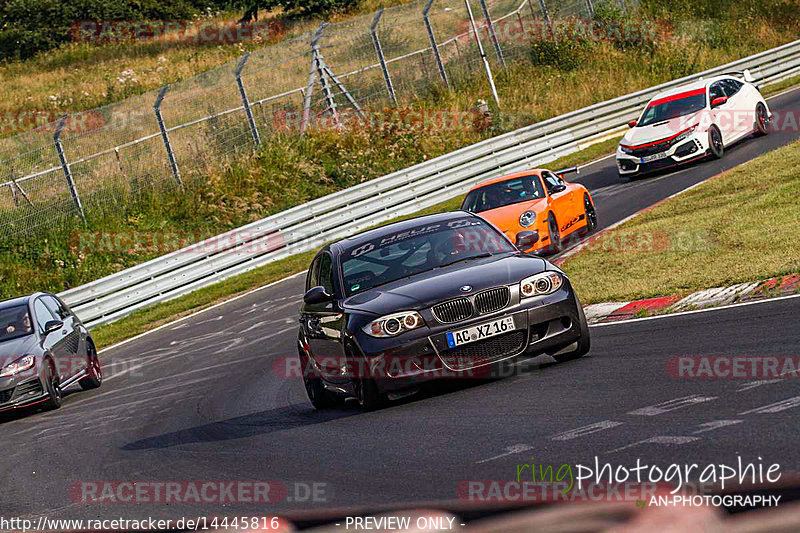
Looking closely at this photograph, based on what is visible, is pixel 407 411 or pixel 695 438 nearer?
pixel 695 438

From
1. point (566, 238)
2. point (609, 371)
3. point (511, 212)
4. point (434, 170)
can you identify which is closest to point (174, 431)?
point (609, 371)

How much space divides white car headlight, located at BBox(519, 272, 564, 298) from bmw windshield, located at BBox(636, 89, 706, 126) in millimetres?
16410

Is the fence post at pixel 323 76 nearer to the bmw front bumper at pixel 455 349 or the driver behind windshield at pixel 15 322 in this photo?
the driver behind windshield at pixel 15 322

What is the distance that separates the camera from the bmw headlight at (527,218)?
17152 mm

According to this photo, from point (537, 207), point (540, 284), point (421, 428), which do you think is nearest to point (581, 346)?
point (540, 284)

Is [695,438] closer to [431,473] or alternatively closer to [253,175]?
[431,473]

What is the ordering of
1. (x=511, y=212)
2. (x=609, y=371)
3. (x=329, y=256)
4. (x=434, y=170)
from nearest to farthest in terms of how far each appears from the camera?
(x=609, y=371)
(x=329, y=256)
(x=511, y=212)
(x=434, y=170)

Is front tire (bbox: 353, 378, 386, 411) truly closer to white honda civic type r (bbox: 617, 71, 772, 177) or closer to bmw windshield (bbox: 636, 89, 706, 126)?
white honda civic type r (bbox: 617, 71, 772, 177)

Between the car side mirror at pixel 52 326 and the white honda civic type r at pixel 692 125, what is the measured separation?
44.3ft

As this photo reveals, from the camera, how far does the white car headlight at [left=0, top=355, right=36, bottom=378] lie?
1362cm

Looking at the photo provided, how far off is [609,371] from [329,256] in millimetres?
3111

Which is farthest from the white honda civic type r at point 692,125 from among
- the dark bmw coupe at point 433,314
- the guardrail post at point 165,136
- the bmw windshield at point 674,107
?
the dark bmw coupe at point 433,314

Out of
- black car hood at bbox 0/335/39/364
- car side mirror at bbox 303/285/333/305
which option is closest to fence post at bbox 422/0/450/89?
black car hood at bbox 0/335/39/364

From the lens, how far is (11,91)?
1865 inches
